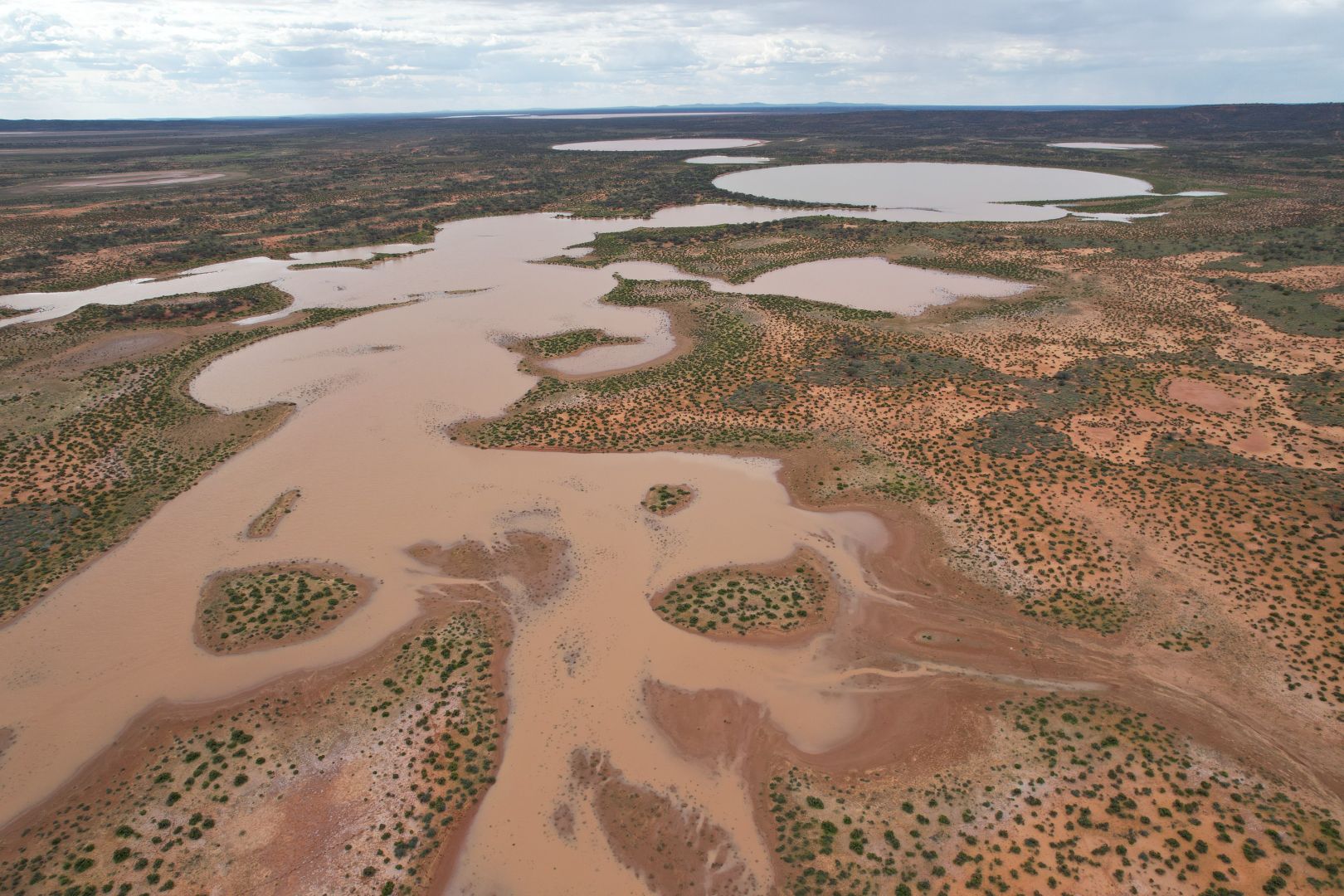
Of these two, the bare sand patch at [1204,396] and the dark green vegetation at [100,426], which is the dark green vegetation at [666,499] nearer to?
the dark green vegetation at [100,426]

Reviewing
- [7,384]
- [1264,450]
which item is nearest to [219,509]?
[7,384]

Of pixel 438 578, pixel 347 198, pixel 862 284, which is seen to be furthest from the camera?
pixel 347 198

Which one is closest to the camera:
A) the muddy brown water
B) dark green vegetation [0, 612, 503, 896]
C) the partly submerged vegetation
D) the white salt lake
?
dark green vegetation [0, 612, 503, 896]

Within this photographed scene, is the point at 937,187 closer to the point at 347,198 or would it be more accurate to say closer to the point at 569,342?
the point at 569,342

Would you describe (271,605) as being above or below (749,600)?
below

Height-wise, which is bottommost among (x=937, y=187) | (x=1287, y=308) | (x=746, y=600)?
(x=746, y=600)

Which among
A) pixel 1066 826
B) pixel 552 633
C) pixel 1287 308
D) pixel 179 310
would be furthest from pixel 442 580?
pixel 1287 308

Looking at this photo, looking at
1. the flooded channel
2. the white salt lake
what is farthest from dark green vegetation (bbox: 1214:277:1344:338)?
the flooded channel

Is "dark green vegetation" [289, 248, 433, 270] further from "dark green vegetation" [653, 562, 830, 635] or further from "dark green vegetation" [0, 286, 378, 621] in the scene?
"dark green vegetation" [653, 562, 830, 635]
